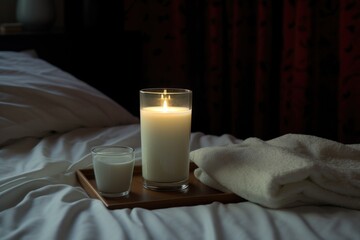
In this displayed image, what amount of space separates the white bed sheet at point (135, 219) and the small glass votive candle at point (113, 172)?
0.12 feet

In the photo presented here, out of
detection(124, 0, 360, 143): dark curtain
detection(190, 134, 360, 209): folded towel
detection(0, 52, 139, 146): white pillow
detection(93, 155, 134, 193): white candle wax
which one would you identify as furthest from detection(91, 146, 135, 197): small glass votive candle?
detection(124, 0, 360, 143): dark curtain

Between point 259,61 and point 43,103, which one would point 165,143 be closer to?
point 43,103

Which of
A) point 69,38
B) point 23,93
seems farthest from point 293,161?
point 69,38

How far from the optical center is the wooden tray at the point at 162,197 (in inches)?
34.0

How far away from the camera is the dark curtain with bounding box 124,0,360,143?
2.03 meters

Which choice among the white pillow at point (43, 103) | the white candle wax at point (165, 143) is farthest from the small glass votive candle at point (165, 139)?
the white pillow at point (43, 103)

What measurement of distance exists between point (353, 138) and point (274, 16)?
59 centimetres

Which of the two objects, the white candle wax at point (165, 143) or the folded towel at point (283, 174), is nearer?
the folded towel at point (283, 174)

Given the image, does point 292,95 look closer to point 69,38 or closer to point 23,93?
point 69,38

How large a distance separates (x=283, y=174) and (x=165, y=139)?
0.70ft

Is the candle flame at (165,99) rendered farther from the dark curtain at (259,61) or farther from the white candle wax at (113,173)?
the dark curtain at (259,61)

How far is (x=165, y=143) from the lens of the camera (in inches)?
36.4

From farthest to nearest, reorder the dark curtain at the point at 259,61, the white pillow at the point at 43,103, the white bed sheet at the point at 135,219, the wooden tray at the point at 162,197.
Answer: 1. the dark curtain at the point at 259,61
2. the white pillow at the point at 43,103
3. the wooden tray at the point at 162,197
4. the white bed sheet at the point at 135,219

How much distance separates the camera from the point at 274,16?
223cm
